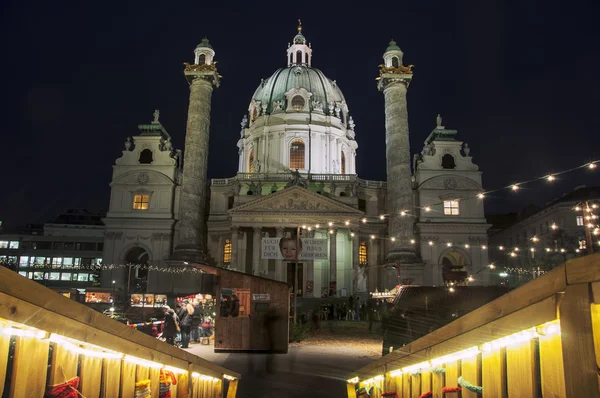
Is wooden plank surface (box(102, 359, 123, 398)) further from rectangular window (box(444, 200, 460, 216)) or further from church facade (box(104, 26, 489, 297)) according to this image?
rectangular window (box(444, 200, 460, 216))

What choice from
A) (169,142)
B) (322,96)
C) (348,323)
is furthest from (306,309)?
(322,96)

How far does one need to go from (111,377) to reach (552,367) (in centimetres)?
317

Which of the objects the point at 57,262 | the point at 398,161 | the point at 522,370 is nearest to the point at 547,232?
the point at 398,161

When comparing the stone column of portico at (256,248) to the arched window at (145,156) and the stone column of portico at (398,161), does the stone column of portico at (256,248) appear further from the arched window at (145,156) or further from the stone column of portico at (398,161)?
the arched window at (145,156)

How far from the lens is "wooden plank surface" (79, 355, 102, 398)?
368cm

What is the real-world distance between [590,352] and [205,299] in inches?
1051

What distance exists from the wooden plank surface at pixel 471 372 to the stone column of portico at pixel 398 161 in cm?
4269

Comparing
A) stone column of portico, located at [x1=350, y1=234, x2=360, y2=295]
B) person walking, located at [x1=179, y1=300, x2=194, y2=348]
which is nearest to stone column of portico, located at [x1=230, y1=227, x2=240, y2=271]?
stone column of portico, located at [x1=350, y1=234, x2=360, y2=295]

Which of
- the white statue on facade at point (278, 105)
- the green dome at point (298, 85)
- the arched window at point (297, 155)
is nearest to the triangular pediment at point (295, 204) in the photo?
the arched window at point (297, 155)

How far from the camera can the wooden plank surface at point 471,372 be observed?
3.86 metres

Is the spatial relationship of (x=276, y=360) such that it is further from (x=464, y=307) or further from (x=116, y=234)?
(x=116, y=234)

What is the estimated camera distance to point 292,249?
96.5ft

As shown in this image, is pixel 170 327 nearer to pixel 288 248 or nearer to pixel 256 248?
pixel 288 248

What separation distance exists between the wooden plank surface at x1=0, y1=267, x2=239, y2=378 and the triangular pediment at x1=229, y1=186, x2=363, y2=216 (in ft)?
147
